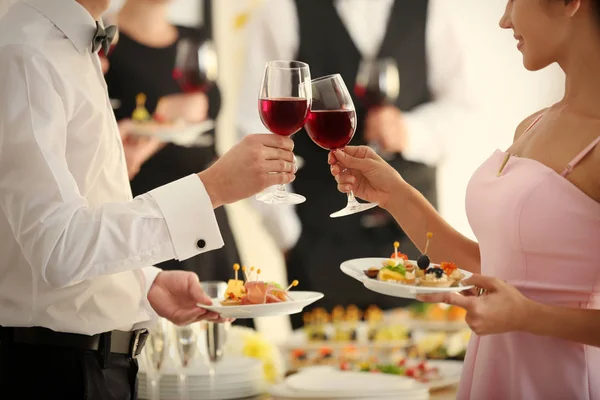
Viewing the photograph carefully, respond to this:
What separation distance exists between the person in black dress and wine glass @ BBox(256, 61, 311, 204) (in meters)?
2.14

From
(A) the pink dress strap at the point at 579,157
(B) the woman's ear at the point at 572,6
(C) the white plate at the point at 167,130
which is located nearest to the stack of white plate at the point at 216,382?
(C) the white plate at the point at 167,130

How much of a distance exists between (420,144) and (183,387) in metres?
2.32

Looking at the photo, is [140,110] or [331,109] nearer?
[331,109]

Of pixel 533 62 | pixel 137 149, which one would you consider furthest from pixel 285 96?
pixel 137 149

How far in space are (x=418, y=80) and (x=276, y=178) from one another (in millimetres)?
2810

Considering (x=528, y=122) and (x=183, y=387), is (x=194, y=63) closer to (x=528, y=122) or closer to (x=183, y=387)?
(x=183, y=387)

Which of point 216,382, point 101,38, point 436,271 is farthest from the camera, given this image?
point 216,382

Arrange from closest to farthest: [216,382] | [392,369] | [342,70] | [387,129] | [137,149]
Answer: [216,382] < [392,369] < [137,149] < [387,129] < [342,70]

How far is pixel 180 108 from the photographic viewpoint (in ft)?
12.8

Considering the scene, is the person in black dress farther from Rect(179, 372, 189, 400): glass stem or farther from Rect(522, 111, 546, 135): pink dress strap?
Rect(522, 111, 546, 135): pink dress strap

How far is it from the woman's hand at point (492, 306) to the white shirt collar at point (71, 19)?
3.21 feet

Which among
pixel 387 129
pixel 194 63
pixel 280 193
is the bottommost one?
pixel 280 193

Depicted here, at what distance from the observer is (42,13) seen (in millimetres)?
1797

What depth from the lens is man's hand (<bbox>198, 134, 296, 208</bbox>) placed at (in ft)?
5.55
